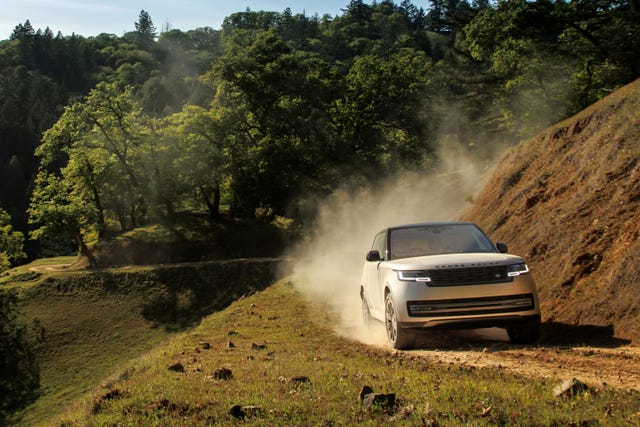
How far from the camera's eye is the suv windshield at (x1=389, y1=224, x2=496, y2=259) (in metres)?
11.2

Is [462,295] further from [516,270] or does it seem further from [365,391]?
[365,391]

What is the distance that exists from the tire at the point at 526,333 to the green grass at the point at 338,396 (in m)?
2.02

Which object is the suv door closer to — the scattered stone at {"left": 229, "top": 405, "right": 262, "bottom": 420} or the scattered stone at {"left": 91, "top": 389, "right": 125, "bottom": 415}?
the scattered stone at {"left": 91, "top": 389, "right": 125, "bottom": 415}

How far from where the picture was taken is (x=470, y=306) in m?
9.68

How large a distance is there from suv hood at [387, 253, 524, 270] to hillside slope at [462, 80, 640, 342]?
2334 mm

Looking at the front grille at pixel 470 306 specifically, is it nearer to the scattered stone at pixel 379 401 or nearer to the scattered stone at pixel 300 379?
the scattered stone at pixel 300 379

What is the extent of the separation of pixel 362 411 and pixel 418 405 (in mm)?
498

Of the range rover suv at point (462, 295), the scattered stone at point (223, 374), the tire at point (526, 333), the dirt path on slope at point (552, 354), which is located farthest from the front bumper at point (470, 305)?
the scattered stone at point (223, 374)

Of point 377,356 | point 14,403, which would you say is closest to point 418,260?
point 377,356

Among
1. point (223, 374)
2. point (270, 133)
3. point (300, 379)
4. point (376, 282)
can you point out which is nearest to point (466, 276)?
point (376, 282)

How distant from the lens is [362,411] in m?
5.73

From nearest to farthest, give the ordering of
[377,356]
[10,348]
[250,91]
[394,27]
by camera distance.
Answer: [377,356] < [10,348] < [250,91] < [394,27]

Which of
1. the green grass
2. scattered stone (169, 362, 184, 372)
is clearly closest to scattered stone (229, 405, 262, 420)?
the green grass

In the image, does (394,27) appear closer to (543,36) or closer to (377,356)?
(543,36)
